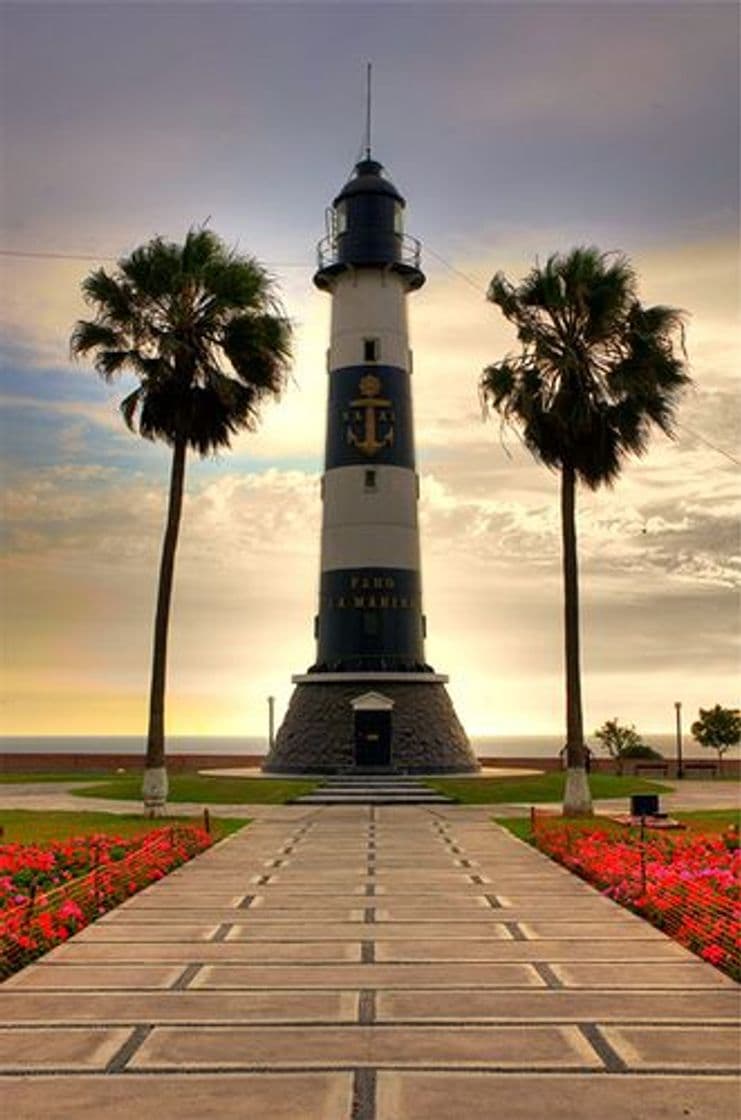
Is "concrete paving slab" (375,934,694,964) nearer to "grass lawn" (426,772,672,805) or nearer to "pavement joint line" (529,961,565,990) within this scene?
"pavement joint line" (529,961,565,990)

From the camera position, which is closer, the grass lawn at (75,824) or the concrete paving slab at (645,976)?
the concrete paving slab at (645,976)

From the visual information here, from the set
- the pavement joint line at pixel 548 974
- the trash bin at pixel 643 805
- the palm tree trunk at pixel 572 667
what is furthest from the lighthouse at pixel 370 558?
the pavement joint line at pixel 548 974

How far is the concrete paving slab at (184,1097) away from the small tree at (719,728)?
61.4m

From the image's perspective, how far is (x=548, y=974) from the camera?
1210cm

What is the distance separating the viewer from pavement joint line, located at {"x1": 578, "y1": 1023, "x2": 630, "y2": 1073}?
29.0ft

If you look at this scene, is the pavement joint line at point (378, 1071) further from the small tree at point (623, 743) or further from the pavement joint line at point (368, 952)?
the small tree at point (623, 743)

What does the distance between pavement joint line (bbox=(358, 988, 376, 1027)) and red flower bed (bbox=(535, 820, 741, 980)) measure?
366cm

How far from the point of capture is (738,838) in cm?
2325

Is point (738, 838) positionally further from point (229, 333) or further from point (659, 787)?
point (659, 787)

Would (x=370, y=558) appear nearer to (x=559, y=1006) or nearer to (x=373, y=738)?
(x=373, y=738)

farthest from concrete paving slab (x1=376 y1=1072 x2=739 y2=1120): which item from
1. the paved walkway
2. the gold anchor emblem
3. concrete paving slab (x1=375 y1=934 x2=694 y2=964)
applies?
the gold anchor emblem

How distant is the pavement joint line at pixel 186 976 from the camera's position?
1147cm

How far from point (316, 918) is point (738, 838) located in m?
10.9

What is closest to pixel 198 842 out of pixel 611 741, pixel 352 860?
pixel 352 860
